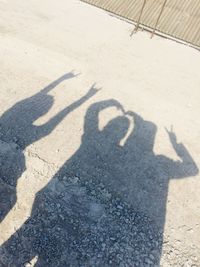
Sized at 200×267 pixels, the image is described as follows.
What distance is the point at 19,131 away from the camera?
1071cm

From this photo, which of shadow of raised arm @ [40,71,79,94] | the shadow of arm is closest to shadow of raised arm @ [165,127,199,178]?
the shadow of arm

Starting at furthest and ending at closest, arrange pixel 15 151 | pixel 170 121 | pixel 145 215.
Answer: pixel 170 121, pixel 15 151, pixel 145 215

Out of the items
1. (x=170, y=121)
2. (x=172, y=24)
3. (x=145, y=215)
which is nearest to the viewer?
(x=145, y=215)

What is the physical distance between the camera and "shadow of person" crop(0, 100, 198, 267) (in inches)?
314

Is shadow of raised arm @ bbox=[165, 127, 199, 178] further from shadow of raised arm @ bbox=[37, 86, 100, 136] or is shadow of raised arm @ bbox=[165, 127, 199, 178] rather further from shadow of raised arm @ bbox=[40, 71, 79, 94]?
shadow of raised arm @ bbox=[40, 71, 79, 94]

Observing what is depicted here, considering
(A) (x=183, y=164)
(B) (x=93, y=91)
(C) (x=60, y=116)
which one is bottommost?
(C) (x=60, y=116)

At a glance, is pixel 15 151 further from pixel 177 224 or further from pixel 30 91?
pixel 177 224

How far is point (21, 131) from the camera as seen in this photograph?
10719mm

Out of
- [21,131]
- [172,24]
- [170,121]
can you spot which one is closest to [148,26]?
[172,24]

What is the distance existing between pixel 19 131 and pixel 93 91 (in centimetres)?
360

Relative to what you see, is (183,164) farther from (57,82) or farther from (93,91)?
(57,82)

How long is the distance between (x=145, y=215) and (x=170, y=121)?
14.7ft

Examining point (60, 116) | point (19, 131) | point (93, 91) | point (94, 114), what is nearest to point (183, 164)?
point (94, 114)

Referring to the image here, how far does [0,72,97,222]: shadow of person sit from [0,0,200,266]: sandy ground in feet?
0.16
